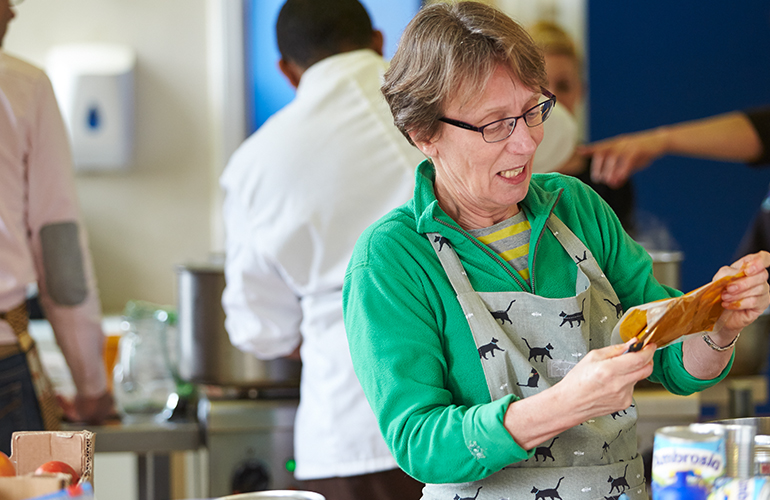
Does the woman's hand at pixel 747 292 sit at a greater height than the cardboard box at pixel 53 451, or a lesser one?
greater

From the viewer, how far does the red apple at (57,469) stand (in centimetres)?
79

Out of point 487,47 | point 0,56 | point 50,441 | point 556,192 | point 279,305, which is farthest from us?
point 279,305

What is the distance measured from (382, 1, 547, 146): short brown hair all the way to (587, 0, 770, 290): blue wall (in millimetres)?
2528

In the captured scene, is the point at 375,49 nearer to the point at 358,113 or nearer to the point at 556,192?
the point at 358,113

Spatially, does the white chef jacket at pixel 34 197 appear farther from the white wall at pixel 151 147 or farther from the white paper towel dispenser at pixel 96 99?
the white wall at pixel 151 147

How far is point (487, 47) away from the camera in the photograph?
96 centimetres

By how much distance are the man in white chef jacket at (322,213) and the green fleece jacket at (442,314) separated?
505 millimetres

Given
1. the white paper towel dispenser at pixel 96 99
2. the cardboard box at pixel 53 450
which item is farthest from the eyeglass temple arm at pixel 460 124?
the white paper towel dispenser at pixel 96 99

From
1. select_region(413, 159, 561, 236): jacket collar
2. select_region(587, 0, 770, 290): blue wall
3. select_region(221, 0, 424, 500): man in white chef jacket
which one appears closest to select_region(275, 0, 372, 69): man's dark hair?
select_region(221, 0, 424, 500): man in white chef jacket

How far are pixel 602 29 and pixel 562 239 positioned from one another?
2.56 meters

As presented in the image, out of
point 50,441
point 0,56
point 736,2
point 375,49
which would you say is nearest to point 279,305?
point 375,49

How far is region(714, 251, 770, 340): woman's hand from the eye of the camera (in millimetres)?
957

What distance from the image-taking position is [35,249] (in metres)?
1.71

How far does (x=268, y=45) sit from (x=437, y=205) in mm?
2660
